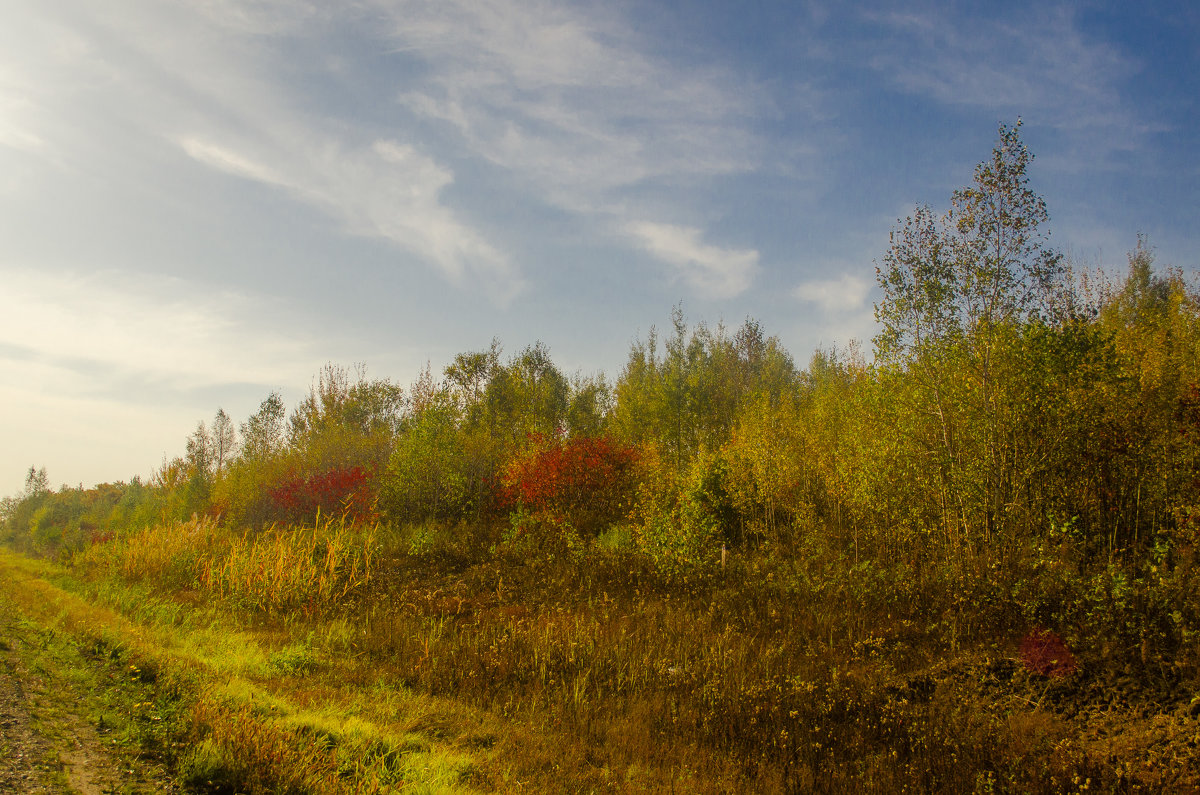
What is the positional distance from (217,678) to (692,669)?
6442mm

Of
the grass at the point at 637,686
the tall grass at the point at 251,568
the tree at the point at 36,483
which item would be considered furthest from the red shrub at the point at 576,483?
the tree at the point at 36,483

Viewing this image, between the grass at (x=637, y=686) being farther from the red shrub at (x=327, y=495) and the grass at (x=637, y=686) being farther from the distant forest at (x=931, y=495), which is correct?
the red shrub at (x=327, y=495)

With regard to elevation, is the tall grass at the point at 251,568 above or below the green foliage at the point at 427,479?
below

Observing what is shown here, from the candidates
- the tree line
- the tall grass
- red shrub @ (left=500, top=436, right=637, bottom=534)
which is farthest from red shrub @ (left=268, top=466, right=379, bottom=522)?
red shrub @ (left=500, top=436, right=637, bottom=534)

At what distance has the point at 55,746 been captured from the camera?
4.81 meters

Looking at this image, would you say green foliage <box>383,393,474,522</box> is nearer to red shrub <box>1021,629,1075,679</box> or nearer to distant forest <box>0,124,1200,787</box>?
distant forest <box>0,124,1200,787</box>

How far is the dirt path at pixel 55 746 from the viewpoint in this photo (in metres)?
4.25

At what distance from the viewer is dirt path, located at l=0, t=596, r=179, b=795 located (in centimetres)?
425

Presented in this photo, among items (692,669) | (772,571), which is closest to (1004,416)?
(772,571)

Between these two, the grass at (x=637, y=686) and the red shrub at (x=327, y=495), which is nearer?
the grass at (x=637, y=686)

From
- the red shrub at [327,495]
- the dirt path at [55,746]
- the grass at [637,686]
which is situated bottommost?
the grass at [637,686]

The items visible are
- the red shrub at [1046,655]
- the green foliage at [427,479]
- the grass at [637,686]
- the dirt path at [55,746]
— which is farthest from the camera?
the green foliage at [427,479]

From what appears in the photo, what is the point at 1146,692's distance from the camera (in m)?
8.02

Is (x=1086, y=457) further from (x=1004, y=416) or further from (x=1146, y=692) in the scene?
(x=1146, y=692)
